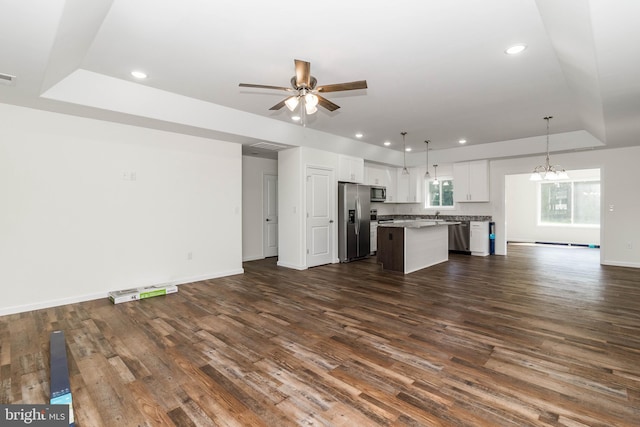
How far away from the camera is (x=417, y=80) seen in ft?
12.4

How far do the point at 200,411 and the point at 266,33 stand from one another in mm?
2971

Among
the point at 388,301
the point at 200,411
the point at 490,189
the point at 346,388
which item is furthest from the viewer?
the point at 490,189

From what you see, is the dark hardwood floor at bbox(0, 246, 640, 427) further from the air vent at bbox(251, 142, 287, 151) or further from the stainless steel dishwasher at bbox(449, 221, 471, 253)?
the stainless steel dishwasher at bbox(449, 221, 471, 253)

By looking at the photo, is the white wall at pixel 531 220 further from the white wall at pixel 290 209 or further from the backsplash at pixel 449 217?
the white wall at pixel 290 209

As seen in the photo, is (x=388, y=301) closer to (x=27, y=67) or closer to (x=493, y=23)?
(x=493, y=23)

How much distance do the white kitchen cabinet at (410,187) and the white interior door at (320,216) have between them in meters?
3.24

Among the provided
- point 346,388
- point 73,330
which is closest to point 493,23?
point 346,388

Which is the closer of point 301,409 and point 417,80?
point 301,409

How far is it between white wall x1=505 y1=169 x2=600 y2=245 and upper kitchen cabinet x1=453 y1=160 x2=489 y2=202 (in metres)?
2.36

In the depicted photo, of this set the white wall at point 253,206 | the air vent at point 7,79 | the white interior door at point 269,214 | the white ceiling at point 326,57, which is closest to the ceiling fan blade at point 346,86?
the white ceiling at point 326,57

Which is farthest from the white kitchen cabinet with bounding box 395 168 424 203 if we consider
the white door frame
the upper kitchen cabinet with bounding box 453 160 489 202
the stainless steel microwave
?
the white door frame

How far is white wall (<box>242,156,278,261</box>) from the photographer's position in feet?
23.3

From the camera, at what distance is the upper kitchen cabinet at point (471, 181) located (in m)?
8.09

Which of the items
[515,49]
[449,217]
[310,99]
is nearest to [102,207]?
[310,99]
